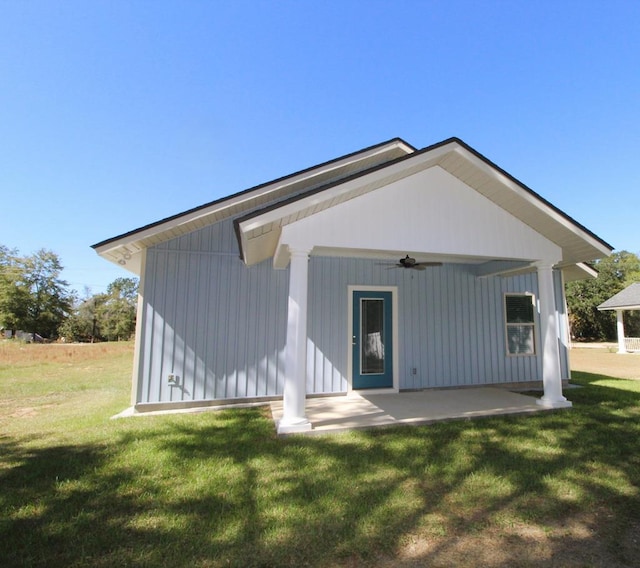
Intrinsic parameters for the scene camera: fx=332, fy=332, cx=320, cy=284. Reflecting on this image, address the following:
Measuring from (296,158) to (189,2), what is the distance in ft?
16.3

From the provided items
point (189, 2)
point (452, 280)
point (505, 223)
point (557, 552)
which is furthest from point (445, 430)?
point (189, 2)

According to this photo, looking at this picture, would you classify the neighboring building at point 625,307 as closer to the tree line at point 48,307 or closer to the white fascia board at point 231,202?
the white fascia board at point 231,202

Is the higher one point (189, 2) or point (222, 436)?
point (189, 2)

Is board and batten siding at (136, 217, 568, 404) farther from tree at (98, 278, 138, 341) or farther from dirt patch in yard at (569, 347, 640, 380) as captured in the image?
tree at (98, 278, 138, 341)

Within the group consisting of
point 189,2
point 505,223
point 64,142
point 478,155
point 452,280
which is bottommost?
point 452,280

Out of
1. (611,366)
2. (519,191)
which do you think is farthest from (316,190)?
(611,366)

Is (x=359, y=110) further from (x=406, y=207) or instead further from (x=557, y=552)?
(x=557, y=552)

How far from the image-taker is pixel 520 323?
25.9 feet

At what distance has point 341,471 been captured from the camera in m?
3.23

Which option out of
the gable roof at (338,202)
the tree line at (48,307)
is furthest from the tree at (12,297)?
the gable roof at (338,202)

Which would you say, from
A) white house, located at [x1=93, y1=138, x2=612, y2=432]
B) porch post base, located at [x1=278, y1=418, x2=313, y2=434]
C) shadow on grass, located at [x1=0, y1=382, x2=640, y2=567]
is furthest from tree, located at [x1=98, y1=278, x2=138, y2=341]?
porch post base, located at [x1=278, y1=418, x2=313, y2=434]

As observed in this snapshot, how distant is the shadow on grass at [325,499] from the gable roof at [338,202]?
9.12 feet

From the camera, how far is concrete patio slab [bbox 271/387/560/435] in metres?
4.73

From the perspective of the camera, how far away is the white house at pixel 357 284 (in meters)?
4.68
